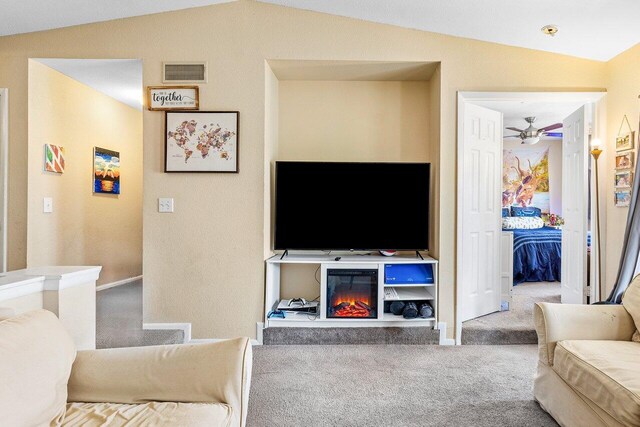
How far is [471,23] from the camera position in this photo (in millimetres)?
3053

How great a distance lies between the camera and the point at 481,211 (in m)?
3.80

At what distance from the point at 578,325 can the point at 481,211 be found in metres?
1.76

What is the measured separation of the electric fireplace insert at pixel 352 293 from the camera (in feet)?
11.0

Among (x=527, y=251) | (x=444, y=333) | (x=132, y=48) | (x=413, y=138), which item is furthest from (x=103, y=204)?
(x=527, y=251)

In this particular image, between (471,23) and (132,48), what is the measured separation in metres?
2.76

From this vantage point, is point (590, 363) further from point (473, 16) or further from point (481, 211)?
point (473, 16)

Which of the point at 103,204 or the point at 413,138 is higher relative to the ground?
the point at 413,138

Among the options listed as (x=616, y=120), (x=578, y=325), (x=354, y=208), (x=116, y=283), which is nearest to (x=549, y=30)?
(x=616, y=120)

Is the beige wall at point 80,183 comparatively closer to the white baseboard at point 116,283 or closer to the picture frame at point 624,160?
the white baseboard at point 116,283

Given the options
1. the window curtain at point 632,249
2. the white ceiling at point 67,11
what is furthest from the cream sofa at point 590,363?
the white ceiling at point 67,11

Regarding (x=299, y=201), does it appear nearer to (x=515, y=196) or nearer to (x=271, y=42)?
(x=271, y=42)

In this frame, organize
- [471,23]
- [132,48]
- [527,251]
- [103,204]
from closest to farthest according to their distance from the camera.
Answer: [471,23] < [132,48] < [103,204] < [527,251]

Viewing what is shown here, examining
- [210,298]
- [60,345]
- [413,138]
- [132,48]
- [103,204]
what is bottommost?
[210,298]

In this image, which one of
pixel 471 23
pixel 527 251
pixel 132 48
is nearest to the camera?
pixel 471 23
